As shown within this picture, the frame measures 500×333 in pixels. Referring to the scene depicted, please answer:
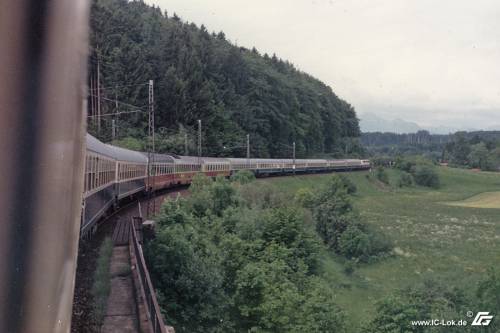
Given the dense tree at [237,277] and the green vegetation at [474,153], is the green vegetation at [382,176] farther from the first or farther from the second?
the dense tree at [237,277]

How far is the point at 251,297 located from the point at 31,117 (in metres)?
14.0

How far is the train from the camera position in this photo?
988 cm

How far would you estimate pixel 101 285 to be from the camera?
342 inches

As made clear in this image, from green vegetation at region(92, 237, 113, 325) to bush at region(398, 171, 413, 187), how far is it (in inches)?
1959

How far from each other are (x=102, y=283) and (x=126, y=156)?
927 cm

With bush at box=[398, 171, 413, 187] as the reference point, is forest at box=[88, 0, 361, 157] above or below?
above

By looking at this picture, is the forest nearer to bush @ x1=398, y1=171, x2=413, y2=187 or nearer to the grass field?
the grass field

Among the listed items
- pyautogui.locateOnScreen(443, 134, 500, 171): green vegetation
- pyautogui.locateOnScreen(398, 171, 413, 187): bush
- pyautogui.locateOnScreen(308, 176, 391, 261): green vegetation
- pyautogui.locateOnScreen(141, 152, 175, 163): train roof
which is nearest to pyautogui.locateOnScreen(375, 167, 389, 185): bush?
pyautogui.locateOnScreen(398, 171, 413, 187): bush

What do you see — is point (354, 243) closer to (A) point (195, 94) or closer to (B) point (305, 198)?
(B) point (305, 198)

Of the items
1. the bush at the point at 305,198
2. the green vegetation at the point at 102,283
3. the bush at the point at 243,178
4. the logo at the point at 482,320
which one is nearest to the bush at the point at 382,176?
the bush at the point at 305,198

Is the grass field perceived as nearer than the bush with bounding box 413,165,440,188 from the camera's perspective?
Yes

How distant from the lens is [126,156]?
694 inches

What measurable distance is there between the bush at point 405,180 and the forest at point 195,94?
603 inches

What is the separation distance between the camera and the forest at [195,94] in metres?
27.9
